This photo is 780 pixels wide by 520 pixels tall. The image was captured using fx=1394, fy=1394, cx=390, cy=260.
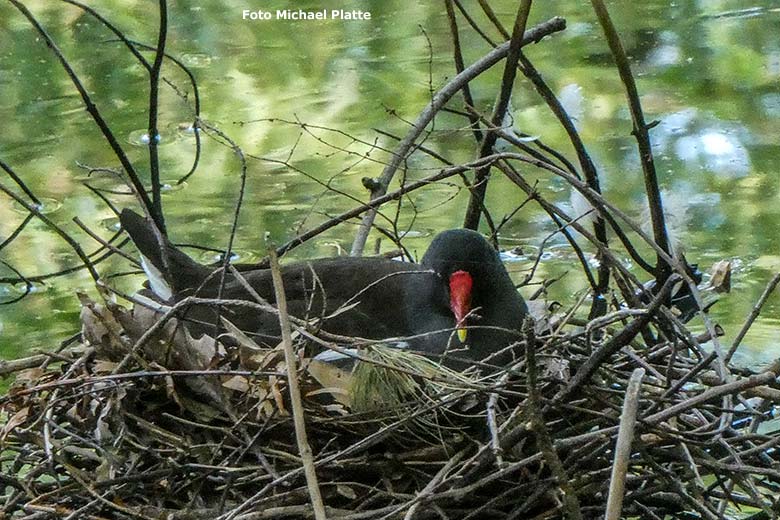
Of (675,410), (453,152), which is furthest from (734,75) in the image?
(675,410)

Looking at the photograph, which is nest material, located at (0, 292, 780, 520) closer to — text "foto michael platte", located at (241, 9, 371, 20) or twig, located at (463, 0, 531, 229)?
twig, located at (463, 0, 531, 229)

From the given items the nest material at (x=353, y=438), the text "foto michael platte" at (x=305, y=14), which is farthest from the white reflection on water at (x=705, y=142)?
the nest material at (x=353, y=438)

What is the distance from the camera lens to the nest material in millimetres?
2209

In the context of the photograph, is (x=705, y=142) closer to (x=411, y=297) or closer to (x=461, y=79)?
(x=461, y=79)

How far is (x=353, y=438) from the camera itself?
2.43m

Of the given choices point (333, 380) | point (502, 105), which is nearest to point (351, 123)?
point (502, 105)

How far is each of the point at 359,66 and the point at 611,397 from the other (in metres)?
3.07

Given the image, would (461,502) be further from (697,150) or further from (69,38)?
(69,38)

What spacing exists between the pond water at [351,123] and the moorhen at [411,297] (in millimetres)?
1130

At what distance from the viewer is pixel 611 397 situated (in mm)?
2365

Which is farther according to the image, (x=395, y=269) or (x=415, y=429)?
(x=395, y=269)

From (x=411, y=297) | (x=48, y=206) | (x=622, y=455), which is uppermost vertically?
(x=622, y=455)

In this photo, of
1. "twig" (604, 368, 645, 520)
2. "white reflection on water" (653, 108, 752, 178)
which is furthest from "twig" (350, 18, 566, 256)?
"white reflection on water" (653, 108, 752, 178)

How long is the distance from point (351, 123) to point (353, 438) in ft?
8.37
